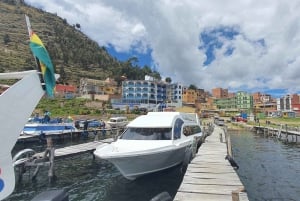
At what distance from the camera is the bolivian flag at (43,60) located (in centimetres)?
520

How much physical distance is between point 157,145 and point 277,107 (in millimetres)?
172454

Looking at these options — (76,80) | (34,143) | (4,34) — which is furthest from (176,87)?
(4,34)

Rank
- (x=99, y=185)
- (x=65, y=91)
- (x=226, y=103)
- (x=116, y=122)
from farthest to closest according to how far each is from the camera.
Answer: (x=226, y=103) → (x=65, y=91) → (x=116, y=122) → (x=99, y=185)

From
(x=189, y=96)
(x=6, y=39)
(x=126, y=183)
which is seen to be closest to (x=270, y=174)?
(x=126, y=183)

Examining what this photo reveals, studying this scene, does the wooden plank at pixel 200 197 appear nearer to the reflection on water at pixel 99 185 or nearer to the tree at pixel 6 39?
the reflection on water at pixel 99 185

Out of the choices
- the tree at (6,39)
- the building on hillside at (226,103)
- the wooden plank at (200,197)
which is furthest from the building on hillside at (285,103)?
the wooden plank at (200,197)

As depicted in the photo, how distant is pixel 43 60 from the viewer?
530 cm

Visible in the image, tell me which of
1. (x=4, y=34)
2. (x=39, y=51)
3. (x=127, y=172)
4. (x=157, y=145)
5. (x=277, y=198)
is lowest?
(x=277, y=198)

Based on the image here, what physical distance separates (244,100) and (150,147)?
17032cm

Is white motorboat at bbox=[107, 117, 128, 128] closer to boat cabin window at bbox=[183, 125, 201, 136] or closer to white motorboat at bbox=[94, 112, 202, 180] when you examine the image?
boat cabin window at bbox=[183, 125, 201, 136]

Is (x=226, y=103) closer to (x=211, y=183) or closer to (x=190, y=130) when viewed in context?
(x=190, y=130)

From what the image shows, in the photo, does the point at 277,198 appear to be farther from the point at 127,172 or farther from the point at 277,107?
the point at 277,107

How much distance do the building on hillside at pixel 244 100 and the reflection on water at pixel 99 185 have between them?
163599 millimetres

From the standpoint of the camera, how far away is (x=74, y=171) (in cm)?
1944
